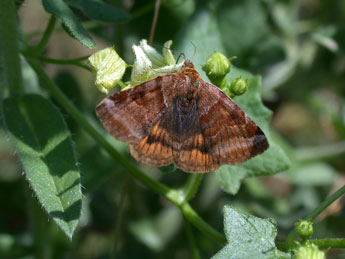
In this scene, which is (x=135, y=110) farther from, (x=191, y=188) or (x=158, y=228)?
(x=158, y=228)

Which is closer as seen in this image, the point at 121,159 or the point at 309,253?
the point at 309,253

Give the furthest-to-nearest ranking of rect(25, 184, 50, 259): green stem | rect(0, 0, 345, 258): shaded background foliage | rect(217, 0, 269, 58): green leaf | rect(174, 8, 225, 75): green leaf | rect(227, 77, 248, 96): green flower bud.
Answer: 1. rect(217, 0, 269, 58): green leaf
2. rect(0, 0, 345, 258): shaded background foliage
3. rect(25, 184, 50, 259): green stem
4. rect(174, 8, 225, 75): green leaf
5. rect(227, 77, 248, 96): green flower bud

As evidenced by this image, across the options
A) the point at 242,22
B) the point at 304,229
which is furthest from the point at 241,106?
the point at 242,22

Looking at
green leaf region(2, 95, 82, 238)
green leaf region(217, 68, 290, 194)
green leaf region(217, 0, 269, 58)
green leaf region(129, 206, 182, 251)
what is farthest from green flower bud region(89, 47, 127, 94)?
green leaf region(129, 206, 182, 251)

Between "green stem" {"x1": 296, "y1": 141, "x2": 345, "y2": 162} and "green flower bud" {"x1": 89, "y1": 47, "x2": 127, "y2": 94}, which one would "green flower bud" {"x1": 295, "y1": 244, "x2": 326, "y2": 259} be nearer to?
"green flower bud" {"x1": 89, "y1": 47, "x2": 127, "y2": 94}

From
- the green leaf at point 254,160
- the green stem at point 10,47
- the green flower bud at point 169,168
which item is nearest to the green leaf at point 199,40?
the green leaf at point 254,160

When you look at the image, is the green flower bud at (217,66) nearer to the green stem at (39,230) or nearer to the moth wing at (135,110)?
the moth wing at (135,110)
